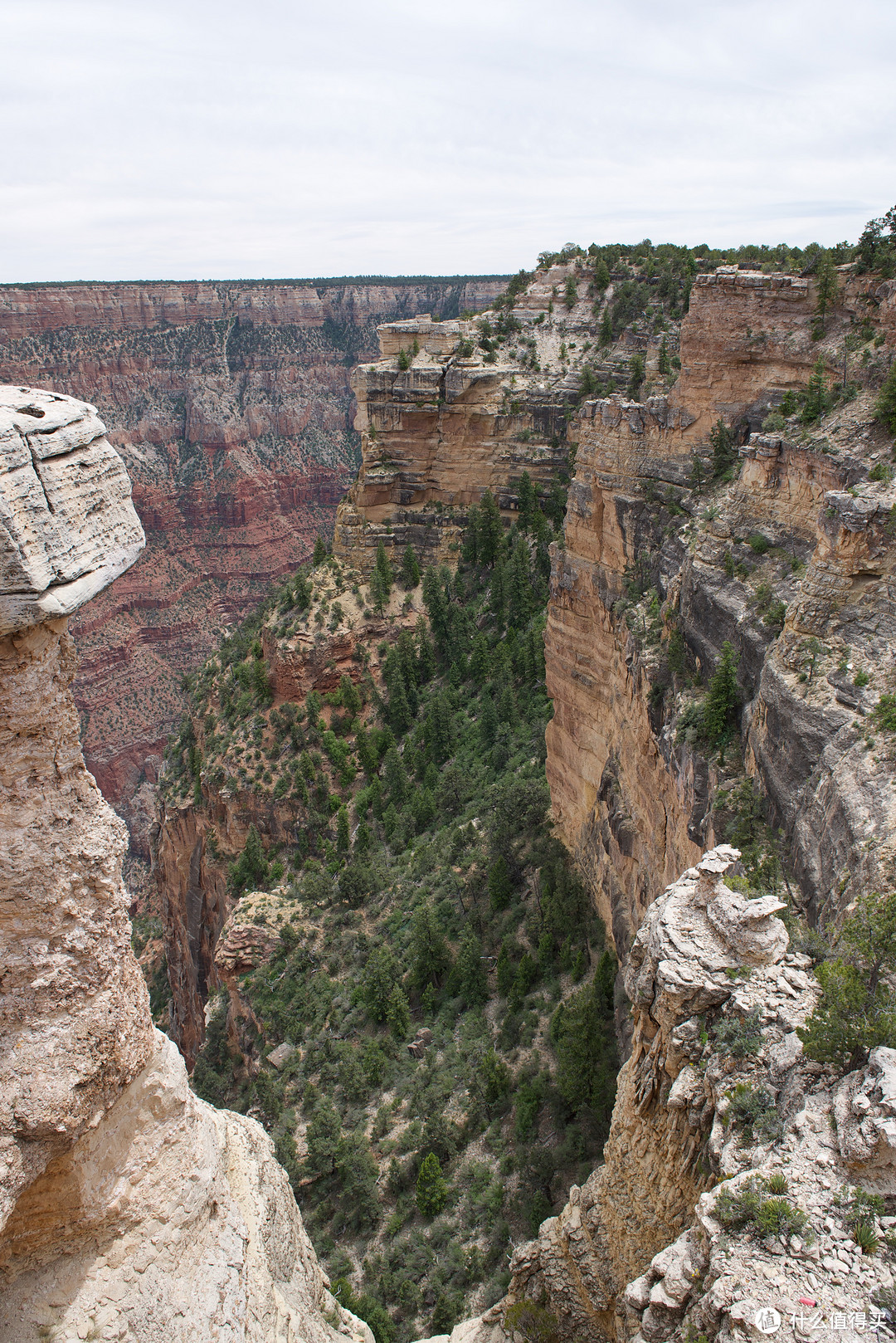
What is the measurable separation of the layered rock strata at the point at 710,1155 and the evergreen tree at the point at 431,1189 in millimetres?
9213

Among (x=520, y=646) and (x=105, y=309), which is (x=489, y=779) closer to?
(x=520, y=646)

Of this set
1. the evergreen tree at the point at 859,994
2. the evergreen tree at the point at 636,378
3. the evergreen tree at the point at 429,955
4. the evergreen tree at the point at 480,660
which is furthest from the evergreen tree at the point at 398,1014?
the evergreen tree at the point at 636,378

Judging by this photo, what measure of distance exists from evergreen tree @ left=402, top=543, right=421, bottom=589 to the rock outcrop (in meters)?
53.0

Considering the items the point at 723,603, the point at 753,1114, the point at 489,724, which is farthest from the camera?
the point at 489,724

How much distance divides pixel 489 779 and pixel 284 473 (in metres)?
118

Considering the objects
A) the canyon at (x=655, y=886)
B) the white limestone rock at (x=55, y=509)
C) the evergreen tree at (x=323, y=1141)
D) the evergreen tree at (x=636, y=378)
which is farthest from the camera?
the evergreen tree at (x=636, y=378)

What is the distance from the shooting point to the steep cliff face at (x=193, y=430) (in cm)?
11600

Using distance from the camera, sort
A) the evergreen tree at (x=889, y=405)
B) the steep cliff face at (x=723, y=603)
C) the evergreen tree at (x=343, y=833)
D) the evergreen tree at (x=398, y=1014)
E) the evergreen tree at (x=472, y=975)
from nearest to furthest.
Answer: the steep cliff face at (x=723, y=603) < the evergreen tree at (x=889, y=405) < the evergreen tree at (x=472, y=975) < the evergreen tree at (x=398, y=1014) < the evergreen tree at (x=343, y=833)

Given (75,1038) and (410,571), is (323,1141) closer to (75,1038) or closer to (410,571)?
(75,1038)

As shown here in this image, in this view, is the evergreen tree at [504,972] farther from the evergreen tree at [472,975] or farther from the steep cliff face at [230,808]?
the steep cliff face at [230,808]

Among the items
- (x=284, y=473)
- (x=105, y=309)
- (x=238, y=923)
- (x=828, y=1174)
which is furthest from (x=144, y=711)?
(x=828, y=1174)

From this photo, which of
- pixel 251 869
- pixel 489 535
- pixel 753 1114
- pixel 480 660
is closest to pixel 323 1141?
pixel 753 1114

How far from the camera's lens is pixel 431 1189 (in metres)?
23.2

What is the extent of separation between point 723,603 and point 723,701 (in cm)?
273
